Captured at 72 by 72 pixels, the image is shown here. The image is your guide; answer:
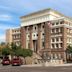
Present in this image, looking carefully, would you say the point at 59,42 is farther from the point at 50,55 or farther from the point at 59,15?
the point at 59,15

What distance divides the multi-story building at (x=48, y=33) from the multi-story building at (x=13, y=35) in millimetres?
4616

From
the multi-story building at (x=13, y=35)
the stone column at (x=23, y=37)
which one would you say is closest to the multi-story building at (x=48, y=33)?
the stone column at (x=23, y=37)

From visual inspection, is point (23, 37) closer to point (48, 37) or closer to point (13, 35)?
point (13, 35)

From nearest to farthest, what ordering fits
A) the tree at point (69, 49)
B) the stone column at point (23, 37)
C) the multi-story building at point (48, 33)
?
the tree at point (69, 49), the multi-story building at point (48, 33), the stone column at point (23, 37)

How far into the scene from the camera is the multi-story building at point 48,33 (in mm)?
84812

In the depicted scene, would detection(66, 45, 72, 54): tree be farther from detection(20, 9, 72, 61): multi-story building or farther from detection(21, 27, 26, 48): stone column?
detection(21, 27, 26, 48): stone column

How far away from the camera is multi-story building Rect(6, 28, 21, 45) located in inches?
4031

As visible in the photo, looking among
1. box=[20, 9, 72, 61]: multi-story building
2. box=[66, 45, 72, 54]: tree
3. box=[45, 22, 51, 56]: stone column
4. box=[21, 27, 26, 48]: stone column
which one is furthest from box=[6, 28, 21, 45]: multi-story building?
box=[66, 45, 72, 54]: tree

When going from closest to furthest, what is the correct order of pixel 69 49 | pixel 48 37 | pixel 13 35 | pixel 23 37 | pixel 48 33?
pixel 69 49 → pixel 48 37 → pixel 48 33 → pixel 23 37 → pixel 13 35

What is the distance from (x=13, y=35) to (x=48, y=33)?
21054 mm

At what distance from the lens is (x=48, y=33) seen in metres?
88.7

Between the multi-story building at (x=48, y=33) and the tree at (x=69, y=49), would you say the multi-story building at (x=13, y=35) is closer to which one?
the multi-story building at (x=48, y=33)

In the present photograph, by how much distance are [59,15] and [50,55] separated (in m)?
14.8

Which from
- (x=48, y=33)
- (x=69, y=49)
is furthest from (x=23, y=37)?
(x=69, y=49)
